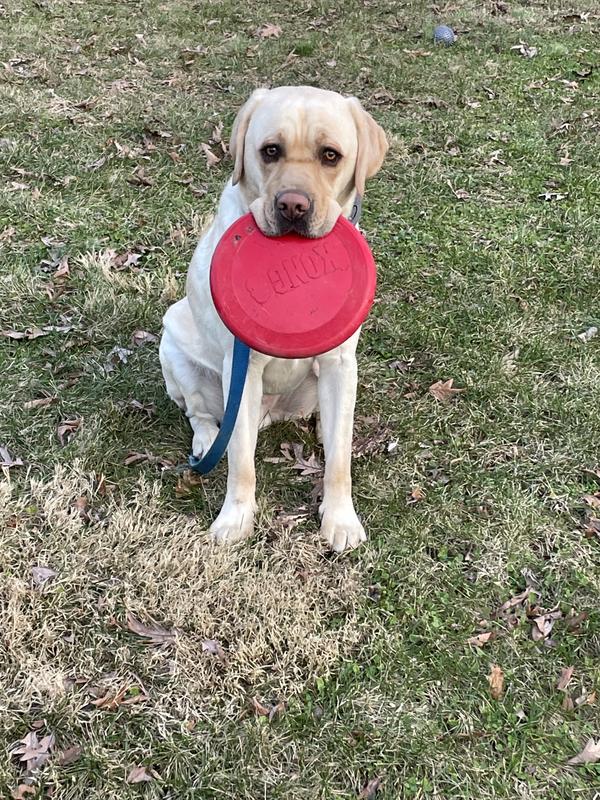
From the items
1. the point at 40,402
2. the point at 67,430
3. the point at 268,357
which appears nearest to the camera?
the point at 268,357

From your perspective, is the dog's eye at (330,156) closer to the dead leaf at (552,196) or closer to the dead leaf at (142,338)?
the dead leaf at (142,338)

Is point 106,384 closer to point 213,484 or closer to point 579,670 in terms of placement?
point 213,484

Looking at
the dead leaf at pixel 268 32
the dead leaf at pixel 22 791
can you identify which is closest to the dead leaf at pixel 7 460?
the dead leaf at pixel 22 791

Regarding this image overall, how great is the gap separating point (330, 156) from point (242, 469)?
4.59 feet

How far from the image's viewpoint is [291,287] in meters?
3.03

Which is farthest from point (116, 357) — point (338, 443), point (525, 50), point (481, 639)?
point (525, 50)

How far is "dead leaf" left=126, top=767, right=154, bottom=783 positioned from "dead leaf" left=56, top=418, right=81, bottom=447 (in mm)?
1801

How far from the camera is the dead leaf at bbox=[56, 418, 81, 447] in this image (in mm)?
3842

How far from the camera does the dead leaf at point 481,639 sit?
9.76ft

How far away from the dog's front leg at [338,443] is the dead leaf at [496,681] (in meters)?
0.80

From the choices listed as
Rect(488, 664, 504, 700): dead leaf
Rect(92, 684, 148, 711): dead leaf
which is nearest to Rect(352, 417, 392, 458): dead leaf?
Rect(488, 664, 504, 700): dead leaf

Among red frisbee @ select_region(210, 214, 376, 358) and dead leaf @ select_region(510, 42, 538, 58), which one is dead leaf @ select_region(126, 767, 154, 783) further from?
dead leaf @ select_region(510, 42, 538, 58)

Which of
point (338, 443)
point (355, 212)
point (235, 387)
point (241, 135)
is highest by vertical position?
point (241, 135)

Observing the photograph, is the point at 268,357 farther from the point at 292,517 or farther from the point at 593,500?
the point at 593,500
